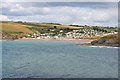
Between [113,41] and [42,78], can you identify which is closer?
[42,78]

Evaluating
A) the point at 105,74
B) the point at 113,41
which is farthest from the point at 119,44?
the point at 105,74

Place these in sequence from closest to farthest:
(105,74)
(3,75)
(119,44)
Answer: (3,75) < (105,74) < (119,44)

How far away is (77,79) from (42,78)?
12.5 feet

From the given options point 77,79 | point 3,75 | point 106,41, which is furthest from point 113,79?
point 106,41

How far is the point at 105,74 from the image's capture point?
41719 millimetres

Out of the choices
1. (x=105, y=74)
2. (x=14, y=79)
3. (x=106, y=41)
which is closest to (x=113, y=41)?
(x=106, y=41)

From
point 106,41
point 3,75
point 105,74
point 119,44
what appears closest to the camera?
point 3,75

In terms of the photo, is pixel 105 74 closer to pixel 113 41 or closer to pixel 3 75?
pixel 3 75

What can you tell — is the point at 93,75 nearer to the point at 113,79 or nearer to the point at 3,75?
the point at 113,79

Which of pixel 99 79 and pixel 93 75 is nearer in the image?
pixel 99 79

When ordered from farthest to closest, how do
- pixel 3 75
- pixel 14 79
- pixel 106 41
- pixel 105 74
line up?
pixel 106 41 → pixel 105 74 → pixel 3 75 → pixel 14 79

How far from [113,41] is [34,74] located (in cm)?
8997

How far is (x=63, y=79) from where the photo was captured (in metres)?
36.4

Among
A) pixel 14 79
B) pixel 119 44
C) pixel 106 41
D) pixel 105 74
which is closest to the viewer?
pixel 14 79
